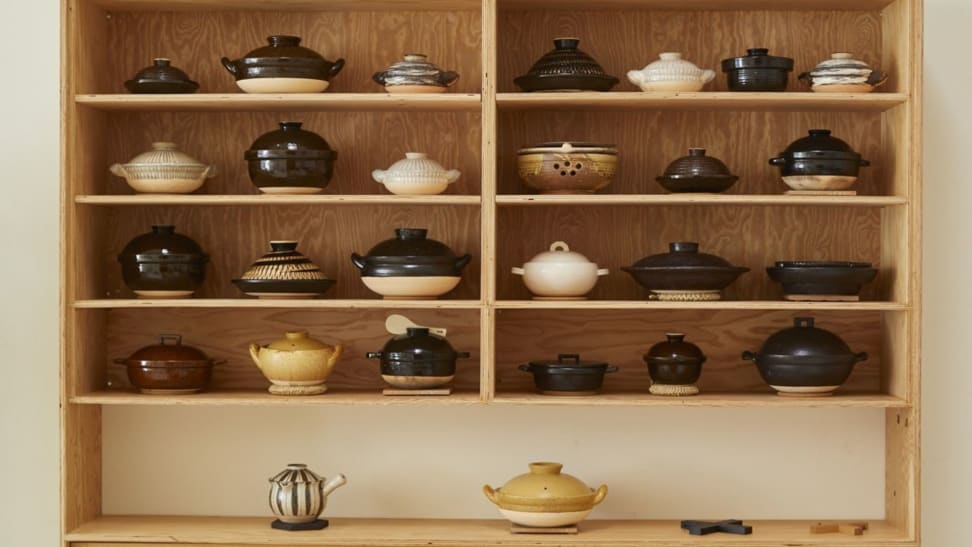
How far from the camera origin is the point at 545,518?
3484 millimetres

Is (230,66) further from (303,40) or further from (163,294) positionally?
(163,294)

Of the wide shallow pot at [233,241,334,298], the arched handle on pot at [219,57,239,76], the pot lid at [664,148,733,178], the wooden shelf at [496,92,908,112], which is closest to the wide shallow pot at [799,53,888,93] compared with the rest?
the wooden shelf at [496,92,908,112]

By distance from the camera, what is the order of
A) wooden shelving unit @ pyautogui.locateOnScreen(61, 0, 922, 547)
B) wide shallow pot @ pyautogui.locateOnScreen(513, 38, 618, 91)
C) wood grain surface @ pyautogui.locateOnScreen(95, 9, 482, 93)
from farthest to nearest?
wood grain surface @ pyautogui.locateOnScreen(95, 9, 482, 93) → wooden shelving unit @ pyautogui.locateOnScreen(61, 0, 922, 547) → wide shallow pot @ pyautogui.locateOnScreen(513, 38, 618, 91)

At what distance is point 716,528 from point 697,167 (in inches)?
40.1

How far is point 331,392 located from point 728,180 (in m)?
1.30

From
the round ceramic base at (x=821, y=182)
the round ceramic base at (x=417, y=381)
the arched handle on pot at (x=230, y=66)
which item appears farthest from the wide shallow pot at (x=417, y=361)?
the round ceramic base at (x=821, y=182)

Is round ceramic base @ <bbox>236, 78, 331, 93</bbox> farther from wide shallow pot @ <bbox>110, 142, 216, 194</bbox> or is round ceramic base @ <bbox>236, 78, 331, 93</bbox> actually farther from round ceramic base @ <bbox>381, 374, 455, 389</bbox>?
round ceramic base @ <bbox>381, 374, 455, 389</bbox>

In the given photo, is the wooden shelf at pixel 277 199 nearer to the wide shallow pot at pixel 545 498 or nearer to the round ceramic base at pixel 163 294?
the round ceramic base at pixel 163 294

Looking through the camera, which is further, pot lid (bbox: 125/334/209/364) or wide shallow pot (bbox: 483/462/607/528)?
pot lid (bbox: 125/334/209/364)

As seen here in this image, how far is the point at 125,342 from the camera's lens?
3863 mm

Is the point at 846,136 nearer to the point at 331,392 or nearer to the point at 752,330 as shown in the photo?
the point at 752,330

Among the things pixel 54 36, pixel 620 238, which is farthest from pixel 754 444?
pixel 54 36

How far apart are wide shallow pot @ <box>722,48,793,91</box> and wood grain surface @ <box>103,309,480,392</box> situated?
1.04 meters

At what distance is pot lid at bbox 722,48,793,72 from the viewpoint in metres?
3.54
